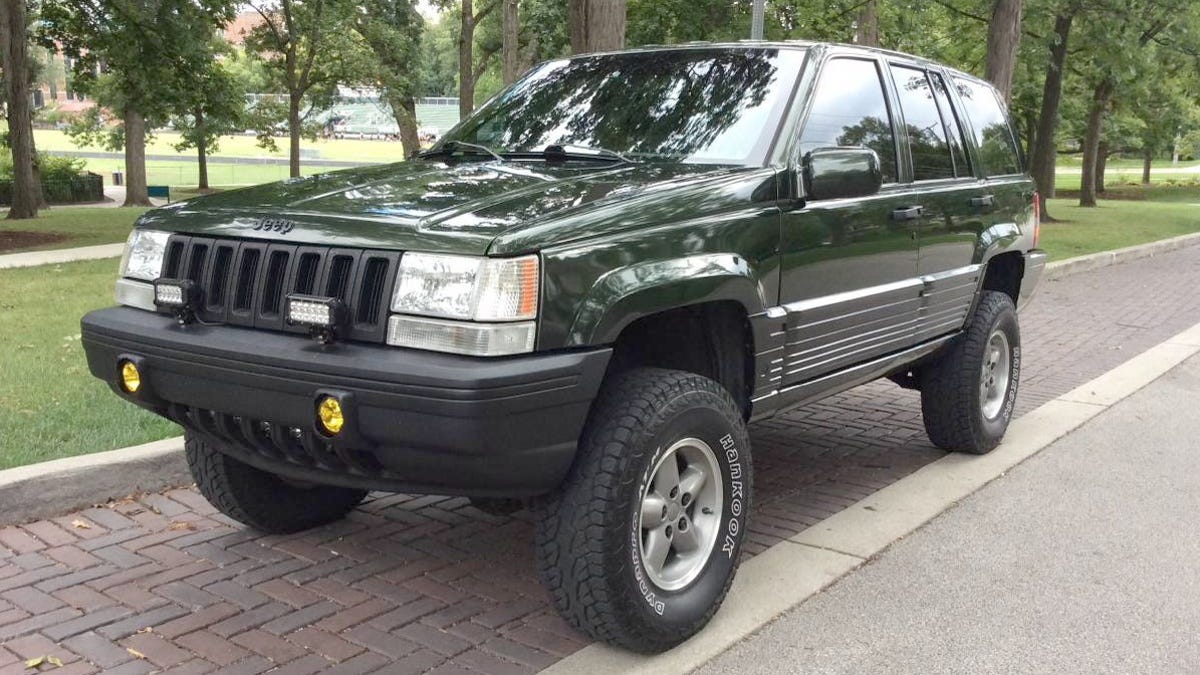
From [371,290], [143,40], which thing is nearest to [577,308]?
[371,290]

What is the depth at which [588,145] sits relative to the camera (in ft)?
14.3

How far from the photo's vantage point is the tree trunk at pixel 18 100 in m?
18.9

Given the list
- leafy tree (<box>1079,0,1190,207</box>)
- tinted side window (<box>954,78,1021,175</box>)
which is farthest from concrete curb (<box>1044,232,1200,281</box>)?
tinted side window (<box>954,78,1021,175</box>)

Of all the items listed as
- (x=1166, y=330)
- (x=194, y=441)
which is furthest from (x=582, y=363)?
(x=1166, y=330)

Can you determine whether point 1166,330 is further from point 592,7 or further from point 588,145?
point 588,145

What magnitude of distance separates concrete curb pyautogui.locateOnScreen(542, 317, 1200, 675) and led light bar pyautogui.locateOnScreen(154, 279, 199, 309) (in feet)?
5.22

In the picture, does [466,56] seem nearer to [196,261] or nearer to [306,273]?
[196,261]

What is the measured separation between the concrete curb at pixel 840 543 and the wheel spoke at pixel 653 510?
1.34 feet

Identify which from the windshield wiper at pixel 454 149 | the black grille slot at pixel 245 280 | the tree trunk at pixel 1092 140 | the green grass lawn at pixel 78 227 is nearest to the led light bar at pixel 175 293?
the black grille slot at pixel 245 280

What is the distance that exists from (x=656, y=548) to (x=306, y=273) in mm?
1392

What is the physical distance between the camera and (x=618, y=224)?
11.0 feet

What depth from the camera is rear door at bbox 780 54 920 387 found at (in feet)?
13.7

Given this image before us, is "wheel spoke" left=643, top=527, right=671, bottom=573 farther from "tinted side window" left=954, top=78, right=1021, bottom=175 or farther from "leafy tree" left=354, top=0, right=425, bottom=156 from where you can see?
"leafy tree" left=354, top=0, right=425, bottom=156

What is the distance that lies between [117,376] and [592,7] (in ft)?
23.7
